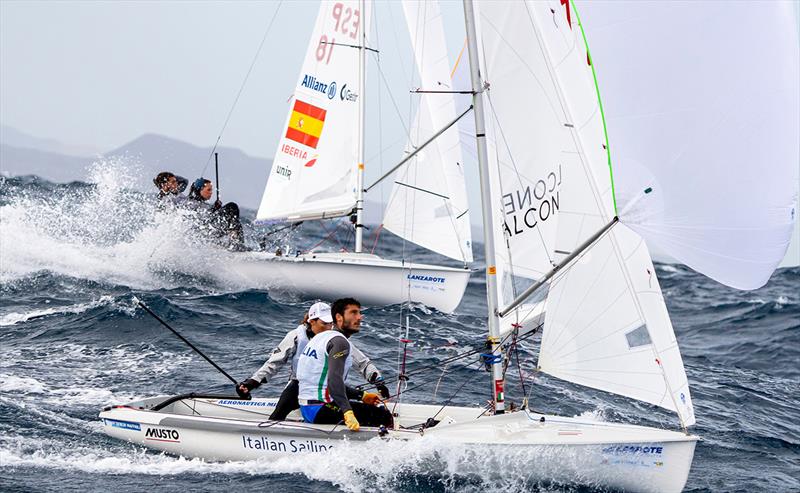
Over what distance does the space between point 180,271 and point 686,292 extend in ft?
43.1

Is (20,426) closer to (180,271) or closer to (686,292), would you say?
(180,271)

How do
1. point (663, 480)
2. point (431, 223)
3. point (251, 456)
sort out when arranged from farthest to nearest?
point (431, 223) < point (251, 456) < point (663, 480)

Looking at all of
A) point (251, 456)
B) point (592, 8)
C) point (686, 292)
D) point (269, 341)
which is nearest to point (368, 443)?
point (251, 456)

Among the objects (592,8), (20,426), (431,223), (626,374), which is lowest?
(20,426)

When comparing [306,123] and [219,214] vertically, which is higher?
[306,123]

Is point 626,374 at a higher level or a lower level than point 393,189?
lower

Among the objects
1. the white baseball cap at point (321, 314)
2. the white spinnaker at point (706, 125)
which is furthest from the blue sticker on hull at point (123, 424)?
the white spinnaker at point (706, 125)

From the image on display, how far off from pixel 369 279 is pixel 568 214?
681cm

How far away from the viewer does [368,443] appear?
6.38 m

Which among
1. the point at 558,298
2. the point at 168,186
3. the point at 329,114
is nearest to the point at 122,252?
the point at 168,186

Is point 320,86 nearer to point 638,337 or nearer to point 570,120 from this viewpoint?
point 570,120

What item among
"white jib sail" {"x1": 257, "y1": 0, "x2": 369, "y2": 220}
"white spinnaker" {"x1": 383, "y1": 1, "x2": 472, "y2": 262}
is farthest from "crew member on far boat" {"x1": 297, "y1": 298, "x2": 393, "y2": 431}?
"white jib sail" {"x1": 257, "y1": 0, "x2": 369, "y2": 220}

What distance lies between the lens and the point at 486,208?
6.71 m

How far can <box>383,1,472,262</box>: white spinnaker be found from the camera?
13.9 metres
